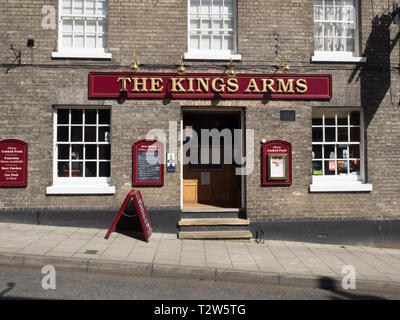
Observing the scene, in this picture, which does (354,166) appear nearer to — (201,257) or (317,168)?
(317,168)

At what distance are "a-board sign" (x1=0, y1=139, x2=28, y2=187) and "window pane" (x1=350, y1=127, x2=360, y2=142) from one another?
823cm

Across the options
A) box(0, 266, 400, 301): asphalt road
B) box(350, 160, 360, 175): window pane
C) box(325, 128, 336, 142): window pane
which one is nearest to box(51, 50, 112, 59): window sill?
box(0, 266, 400, 301): asphalt road

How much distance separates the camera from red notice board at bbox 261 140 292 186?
8.44 m

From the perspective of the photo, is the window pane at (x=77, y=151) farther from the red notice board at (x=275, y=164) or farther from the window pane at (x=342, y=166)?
the window pane at (x=342, y=166)

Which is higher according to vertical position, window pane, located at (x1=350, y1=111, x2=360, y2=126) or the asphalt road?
window pane, located at (x1=350, y1=111, x2=360, y2=126)

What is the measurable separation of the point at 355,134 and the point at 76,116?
285 inches

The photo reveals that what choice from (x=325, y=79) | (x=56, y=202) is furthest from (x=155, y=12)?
(x=56, y=202)

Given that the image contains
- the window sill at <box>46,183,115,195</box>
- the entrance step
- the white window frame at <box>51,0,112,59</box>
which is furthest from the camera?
the white window frame at <box>51,0,112,59</box>

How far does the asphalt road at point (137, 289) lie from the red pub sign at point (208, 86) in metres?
4.43

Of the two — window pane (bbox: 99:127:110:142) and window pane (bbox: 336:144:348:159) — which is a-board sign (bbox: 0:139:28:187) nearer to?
window pane (bbox: 99:127:110:142)

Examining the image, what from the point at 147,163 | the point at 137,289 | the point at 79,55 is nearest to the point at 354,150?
the point at 147,163

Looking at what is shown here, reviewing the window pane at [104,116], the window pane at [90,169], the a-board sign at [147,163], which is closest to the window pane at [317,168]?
the a-board sign at [147,163]

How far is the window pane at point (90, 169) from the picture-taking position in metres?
8.66

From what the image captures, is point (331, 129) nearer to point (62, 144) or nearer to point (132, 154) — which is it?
point (132, 154)
